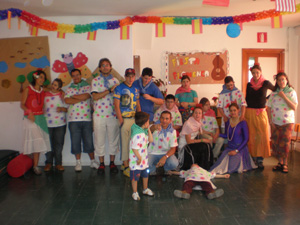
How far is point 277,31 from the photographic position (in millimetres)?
5898

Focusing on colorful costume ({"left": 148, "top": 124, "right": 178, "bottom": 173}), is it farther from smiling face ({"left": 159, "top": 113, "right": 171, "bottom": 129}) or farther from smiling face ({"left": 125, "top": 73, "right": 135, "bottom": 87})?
smiling face ({"left": 125, "top": 73, "right": 135, "bottom": 87})

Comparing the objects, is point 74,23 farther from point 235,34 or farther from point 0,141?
point 235,34

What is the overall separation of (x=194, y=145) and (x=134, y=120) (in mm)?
977

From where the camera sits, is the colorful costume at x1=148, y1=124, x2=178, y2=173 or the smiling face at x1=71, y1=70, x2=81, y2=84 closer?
the colorful costume at x1=148, y1=124, x2=178, y2=173

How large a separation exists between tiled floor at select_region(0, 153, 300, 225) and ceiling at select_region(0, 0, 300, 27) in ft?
8.54

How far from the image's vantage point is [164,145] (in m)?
3.54

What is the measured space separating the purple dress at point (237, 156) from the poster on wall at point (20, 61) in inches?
126

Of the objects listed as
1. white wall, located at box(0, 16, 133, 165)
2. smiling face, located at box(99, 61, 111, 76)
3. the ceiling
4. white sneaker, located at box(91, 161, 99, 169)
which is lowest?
white sneaker, located at box(91, 161, 99, 169)

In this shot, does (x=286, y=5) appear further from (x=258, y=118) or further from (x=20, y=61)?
(x=20, y=61)

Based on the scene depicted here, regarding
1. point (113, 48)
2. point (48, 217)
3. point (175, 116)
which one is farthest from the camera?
point (113, 48)

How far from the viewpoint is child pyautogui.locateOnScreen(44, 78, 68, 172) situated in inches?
157

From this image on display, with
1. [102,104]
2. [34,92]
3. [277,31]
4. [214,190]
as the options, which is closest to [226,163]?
[214,190]

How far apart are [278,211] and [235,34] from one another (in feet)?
9.39

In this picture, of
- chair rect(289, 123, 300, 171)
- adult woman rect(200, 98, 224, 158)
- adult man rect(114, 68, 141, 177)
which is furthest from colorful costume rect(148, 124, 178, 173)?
chair rect(289, 123, 300, 171)
